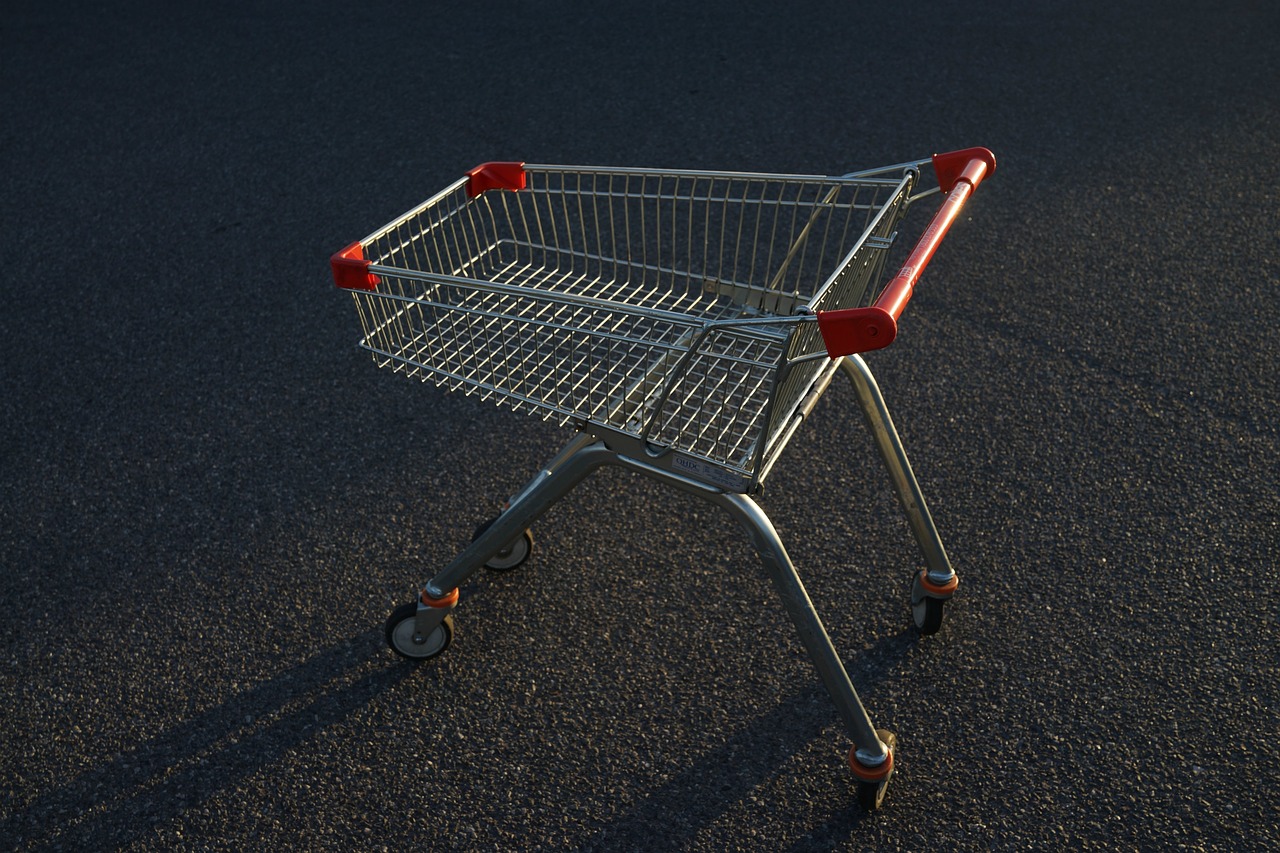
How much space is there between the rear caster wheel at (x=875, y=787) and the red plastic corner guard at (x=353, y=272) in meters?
1.21

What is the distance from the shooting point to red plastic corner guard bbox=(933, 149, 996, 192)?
1856mm

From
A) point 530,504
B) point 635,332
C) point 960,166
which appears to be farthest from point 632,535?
point 960,166

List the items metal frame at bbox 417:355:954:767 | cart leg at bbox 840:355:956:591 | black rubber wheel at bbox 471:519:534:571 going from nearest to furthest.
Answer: metal frame at bbox 417:355:954:767 → cart leg at bbox 840:355:956:591 → black rubber wheel at bbox 471:519:534:571

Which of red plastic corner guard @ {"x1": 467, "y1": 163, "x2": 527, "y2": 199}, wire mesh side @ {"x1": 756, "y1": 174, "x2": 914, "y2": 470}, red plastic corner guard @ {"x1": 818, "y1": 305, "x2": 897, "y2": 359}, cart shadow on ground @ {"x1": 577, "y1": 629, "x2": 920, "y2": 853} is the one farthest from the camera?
red plastic corner guard @ {"x1": 467, "y1": 163, "x2": 527, "y2": 199}

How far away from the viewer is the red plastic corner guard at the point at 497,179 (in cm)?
211

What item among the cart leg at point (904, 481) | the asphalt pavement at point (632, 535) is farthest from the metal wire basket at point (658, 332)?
the asphalt pavement at point (632, 535)

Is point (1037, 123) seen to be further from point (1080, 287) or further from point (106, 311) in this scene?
point (106, 311)

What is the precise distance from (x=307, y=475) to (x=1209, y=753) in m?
2.18

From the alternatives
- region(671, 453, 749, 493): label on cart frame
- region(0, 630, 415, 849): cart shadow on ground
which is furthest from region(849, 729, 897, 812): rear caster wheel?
region(0, 630, 415, 849): cart shadow on ground

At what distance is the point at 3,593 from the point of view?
7.88ft

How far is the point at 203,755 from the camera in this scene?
2039 mm

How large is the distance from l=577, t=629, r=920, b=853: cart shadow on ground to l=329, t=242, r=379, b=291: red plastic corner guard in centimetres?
108

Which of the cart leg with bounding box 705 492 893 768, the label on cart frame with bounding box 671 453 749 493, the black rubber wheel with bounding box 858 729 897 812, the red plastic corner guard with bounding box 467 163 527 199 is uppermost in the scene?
the red plastic corner guard with bounding box 467 163 527 199

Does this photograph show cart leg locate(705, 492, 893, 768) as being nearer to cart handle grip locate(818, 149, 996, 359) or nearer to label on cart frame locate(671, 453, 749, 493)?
label on cart frame locate(671, 453, 749, 493)
